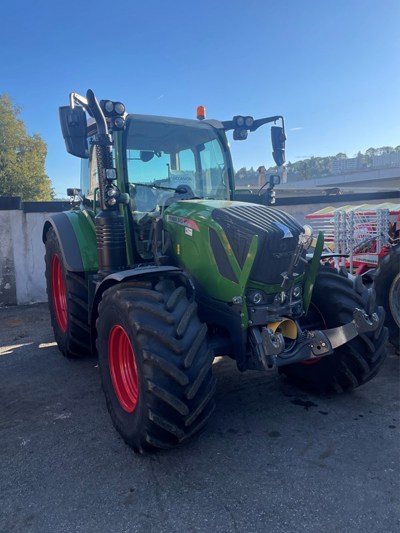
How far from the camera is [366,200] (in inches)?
461

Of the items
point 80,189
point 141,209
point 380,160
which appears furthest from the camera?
point 380,160

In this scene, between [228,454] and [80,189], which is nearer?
[228,454]

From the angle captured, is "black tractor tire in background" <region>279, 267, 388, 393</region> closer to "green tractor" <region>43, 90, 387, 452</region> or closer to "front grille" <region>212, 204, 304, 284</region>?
"green tractor" <region>43, 90, 387, 452</region>

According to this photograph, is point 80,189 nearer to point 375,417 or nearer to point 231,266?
point 231,266

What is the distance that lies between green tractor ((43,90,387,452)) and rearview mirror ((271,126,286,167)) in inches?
24.0

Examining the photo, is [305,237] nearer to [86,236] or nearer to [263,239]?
[263,239]

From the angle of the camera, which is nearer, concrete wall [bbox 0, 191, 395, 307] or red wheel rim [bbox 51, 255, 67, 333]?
red wheel rim [bbox 51, 255, 67, 333]

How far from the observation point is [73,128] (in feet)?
10.5

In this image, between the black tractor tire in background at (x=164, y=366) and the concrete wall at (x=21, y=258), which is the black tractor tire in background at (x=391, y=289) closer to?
the black tractor tire in background at (x=164, y=366)

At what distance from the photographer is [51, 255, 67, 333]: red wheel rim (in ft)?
17.3

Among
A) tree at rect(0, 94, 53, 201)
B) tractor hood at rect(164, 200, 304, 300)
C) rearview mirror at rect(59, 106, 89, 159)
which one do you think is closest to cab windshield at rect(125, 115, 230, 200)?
rearview mirror at rect(59, 106, 89, 159)

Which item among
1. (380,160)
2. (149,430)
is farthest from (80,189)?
(380,160)

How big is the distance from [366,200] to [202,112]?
27.9 ft

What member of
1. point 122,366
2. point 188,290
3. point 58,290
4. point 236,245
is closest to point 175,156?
point 236,245
